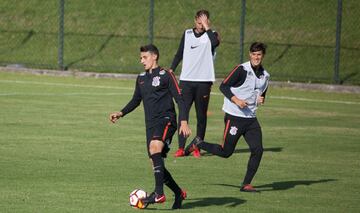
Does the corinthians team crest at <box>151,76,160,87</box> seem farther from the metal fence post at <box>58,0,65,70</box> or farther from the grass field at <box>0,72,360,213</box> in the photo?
the metal fence post at <box>58,0,65,70</box>

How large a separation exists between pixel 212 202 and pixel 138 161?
10.4 feet

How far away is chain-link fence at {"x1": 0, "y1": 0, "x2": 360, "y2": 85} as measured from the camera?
29.0 m

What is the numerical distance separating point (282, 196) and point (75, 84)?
15757 millimetres

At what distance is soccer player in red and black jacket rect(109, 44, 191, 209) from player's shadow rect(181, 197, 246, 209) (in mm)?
201

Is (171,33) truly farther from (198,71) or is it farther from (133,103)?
(133,103)

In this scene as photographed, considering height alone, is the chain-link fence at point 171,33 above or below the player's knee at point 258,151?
below

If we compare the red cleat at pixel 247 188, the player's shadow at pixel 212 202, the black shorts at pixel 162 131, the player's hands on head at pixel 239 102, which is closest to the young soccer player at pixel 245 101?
the player's hands on head at pixel 239 102

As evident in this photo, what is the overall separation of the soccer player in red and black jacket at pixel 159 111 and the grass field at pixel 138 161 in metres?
0.50

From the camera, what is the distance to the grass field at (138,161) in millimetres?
10906

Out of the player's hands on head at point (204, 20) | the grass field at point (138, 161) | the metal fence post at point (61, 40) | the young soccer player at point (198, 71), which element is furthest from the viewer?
the metal fence post at point (61, 40)

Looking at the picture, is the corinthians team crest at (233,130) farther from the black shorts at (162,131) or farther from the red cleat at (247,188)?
the black shorts at (162,131)

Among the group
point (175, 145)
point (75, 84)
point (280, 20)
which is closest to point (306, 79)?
point (280, 20)

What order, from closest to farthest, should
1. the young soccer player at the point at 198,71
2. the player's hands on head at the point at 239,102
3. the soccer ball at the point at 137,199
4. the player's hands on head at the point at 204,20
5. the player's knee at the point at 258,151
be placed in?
the soccer ball at the point at 137,199
the player's hands on head at the point at 239,102
the player's knee at the point at 258,151
the player's hands on head at the point at 204,20
the young soccer player at the point at 198,71

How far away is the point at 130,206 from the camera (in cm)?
1043
